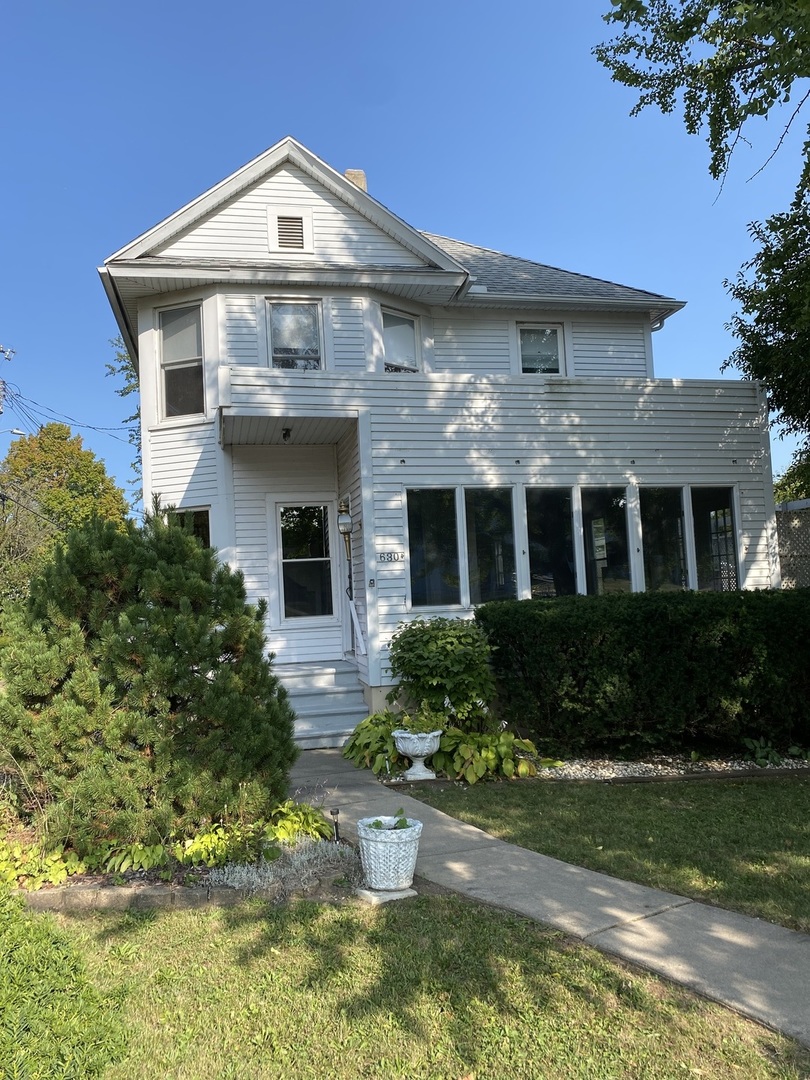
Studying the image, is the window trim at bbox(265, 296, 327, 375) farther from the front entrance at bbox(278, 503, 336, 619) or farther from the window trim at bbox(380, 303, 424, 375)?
the front entrance at bbox(278, 503, 336, 619)

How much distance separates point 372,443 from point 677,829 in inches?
220

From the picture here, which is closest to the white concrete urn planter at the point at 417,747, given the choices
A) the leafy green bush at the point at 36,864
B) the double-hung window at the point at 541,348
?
the leafy green bush at the point at 36,864

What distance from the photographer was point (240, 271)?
35.4 ft

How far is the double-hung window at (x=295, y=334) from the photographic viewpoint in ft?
36.7

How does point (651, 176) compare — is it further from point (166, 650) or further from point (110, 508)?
point (110, 508)

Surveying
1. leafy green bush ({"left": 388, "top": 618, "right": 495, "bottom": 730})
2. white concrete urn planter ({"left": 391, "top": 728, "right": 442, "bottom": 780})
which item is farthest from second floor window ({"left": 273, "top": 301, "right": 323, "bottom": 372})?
white concrete urn planter ({"left": 391, "top": 728, "right": 442, "bottom": 780})

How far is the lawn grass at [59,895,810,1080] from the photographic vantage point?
2793 millimetres

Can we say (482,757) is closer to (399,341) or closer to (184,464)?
(184,464)

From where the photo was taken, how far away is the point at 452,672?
8.16m

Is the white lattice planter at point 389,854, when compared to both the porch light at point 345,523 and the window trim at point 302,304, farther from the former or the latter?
the window trim at point 302,304

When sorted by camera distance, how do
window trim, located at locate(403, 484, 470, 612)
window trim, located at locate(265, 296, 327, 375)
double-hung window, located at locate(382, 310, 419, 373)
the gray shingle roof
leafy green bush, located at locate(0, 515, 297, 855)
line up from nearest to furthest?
1. leafy green bush, located at locate(0, 515, 297, 855)
2. window trim, located at locate(403, 484, 470, 612)
3. window trim, located at locate(265, 296, 327, 375)
4. double-hung window, located at locate(382, 310, 419, 373)
5. the gray shingle roof

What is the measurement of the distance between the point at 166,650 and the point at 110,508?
33155 millimetres

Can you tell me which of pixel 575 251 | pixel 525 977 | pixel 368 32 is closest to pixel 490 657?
pixel 525 977

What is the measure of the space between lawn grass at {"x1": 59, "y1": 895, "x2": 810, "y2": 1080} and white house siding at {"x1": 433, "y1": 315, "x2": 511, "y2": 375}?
9710mm
